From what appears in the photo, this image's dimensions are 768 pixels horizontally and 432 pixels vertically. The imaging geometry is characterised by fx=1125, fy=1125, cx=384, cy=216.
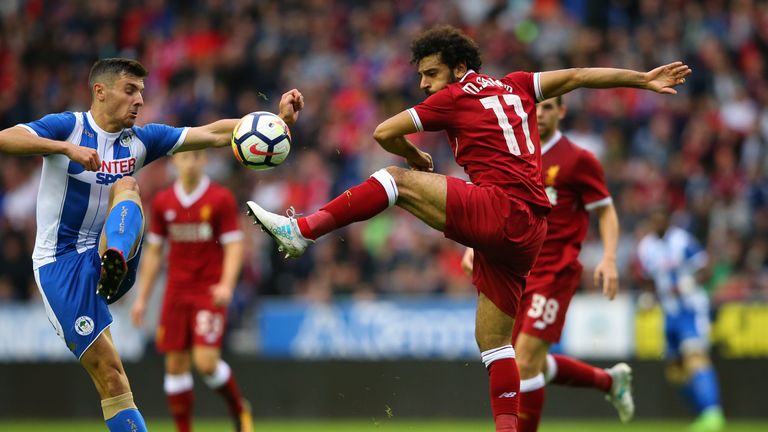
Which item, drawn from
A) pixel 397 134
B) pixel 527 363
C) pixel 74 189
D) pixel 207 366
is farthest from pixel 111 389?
pixel 207 366

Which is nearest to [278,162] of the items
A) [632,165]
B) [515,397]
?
[515,397]

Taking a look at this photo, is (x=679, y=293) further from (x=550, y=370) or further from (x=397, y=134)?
(x=397, y=134)

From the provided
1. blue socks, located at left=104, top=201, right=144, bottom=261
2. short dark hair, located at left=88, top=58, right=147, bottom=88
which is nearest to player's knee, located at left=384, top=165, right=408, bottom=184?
blue socks, located at left=104, top=201, right=144, bottom=261

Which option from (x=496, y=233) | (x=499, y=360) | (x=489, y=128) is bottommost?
(x=499, y=360)

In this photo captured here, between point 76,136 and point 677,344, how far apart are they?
7893 millimetres

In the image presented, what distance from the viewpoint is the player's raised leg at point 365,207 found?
A: 635 cm

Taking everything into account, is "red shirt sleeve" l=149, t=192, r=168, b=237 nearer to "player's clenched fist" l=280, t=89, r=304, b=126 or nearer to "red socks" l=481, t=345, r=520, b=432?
"player's clenched fist" l=280, t=89, r=304, b=126

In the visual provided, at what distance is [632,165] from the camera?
14.9 meters

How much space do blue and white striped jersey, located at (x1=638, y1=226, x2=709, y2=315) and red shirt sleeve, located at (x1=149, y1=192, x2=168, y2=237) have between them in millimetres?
5479

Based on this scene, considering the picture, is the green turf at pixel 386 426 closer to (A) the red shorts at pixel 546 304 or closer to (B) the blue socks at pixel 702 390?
(B) the blue socks at pixel 702 390

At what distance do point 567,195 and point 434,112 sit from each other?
7.20 ft

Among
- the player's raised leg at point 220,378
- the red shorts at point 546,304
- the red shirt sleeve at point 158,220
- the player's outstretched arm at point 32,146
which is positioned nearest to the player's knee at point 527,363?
the red shorts at point 546,304

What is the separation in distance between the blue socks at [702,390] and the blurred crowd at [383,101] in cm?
139

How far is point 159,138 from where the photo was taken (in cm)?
724
